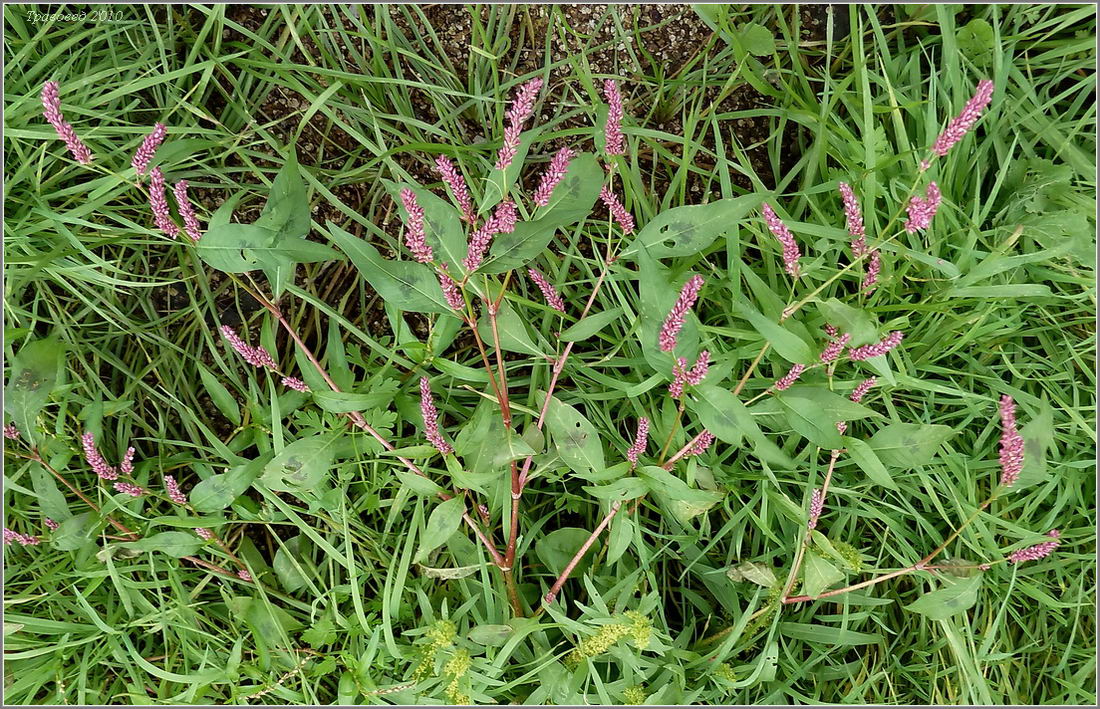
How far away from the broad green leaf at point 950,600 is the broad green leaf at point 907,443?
0.69ft

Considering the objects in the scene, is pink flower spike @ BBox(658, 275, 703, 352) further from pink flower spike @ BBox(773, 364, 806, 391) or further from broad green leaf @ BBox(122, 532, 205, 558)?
broad green leaf @ BBox(122, 532, 205, 558)

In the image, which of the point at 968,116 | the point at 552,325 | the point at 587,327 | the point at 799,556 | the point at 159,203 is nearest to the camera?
the point at 968,116

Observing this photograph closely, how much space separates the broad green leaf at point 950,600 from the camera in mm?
1096

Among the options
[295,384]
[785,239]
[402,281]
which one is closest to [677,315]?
[785,239]

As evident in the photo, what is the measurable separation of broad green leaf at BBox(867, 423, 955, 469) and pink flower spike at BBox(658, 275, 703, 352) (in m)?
0.44

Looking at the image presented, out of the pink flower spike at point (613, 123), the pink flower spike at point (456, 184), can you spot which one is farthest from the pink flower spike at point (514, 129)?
the pink flower spike at point (613, 123)

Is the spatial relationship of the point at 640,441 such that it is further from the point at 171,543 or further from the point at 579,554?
the point at 171,543

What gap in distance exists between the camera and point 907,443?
1095 mm

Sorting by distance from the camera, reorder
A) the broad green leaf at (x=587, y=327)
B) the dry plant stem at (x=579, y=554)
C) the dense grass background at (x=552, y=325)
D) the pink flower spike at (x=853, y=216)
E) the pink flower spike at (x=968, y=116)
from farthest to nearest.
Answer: the dense grass background at (x=552, y=325)
the dry plant stem at (x=579, y=554)
the broad green leaf at (x=587, y=327)
the pink flower spike at (x=853, y=216)
the pink flower spike at (x=968, y=116)

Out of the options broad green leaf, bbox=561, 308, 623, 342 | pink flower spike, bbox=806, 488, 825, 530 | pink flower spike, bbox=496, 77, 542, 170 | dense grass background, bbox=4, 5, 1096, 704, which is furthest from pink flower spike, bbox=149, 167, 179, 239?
pink flower spike, bbox=806, 488, 825, 530

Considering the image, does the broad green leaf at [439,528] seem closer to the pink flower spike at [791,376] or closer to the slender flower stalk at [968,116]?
the pink flower spike at [791,376]

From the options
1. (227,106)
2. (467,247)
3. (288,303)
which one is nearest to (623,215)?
(467,247)

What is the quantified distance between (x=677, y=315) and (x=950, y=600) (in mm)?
706

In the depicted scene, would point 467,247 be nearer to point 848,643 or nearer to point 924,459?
point 924,459
